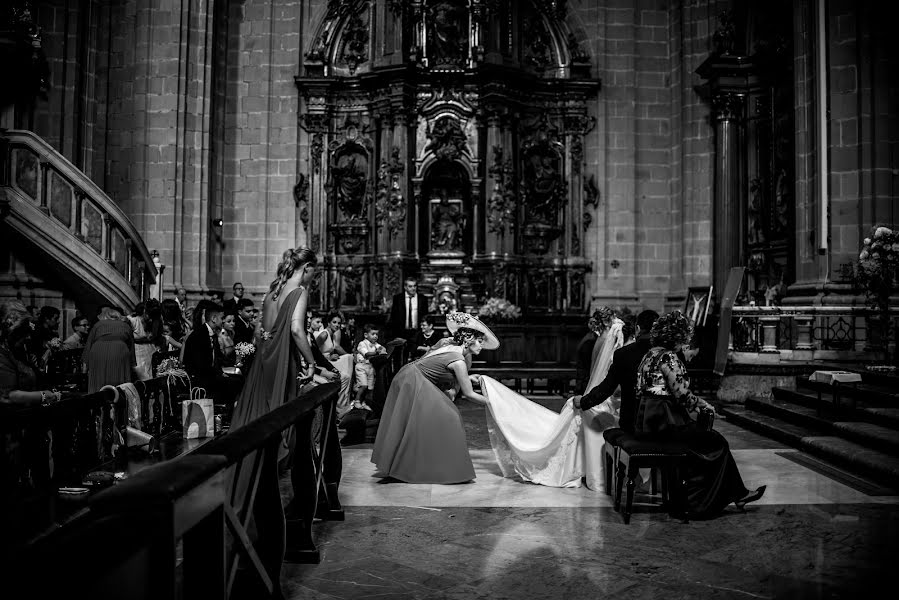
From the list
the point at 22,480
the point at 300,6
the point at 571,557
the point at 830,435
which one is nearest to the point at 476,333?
the point at 571,557

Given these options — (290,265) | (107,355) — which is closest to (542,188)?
(107,355)

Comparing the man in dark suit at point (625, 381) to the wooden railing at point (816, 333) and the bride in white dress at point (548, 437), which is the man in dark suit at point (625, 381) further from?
the wooden railing at point (816, 333)

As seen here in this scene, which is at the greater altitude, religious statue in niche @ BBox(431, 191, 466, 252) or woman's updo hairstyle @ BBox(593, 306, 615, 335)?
religious statue in niche @ BBox(431, 191, 466, 252)

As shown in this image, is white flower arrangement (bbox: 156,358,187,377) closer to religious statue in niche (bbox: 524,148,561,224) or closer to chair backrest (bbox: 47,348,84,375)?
chair backrest (bbox: 47,348,84,375)

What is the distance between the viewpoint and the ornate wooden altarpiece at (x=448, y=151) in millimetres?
17234

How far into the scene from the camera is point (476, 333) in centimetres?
675

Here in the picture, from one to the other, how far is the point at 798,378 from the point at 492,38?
10443 mm

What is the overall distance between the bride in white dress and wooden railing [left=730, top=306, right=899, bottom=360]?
18.5 ft

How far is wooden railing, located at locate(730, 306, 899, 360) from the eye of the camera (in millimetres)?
10945

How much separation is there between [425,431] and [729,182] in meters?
11.7

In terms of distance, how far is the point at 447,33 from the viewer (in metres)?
17.7

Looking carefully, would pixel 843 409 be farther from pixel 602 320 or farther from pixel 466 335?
pixel 466 335

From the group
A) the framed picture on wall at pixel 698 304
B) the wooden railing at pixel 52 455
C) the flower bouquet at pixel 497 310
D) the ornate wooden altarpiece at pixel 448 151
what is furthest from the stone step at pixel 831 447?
the ornate wooden altarpiece at pixel 448 151

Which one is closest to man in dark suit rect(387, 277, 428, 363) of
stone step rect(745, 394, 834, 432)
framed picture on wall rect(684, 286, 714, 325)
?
framed picture on wall rect(684, 286, 714, 325)
